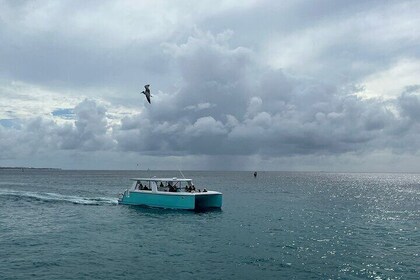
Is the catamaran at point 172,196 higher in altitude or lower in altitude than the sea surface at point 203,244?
higher

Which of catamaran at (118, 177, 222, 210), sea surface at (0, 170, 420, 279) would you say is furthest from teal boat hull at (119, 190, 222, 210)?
sea surface at (0, 170, 420, 279)

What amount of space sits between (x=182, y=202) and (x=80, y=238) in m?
16.9

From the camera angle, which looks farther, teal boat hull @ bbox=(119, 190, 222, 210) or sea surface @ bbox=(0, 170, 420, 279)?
teal boat hull @ bbox=(119, 190, 222, 210)

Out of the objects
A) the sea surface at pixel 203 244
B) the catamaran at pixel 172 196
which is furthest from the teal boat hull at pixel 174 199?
the sea surface at pixel 203 244

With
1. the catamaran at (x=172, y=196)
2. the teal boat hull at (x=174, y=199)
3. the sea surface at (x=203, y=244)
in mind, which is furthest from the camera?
the catamaran at (x=172, y=196)

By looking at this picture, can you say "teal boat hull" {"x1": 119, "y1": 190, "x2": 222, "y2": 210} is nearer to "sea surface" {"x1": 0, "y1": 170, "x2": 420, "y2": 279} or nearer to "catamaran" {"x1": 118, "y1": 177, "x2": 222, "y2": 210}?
"catamaran" {"x1": 118, "y1": 177, "x2": 222, "y2": 210}

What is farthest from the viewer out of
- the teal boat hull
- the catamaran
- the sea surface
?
the catamaran

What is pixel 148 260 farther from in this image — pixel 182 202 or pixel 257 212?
pixel 257 212

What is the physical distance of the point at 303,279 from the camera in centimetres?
2258

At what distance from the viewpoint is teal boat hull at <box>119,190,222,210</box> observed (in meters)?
48.1

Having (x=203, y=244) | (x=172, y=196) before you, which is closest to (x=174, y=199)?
(x=172, y=196)

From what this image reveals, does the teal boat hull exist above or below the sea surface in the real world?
above

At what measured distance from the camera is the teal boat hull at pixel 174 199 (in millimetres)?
48125

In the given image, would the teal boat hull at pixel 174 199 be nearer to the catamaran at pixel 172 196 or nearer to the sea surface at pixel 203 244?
the catamaran at pixel 172 196
